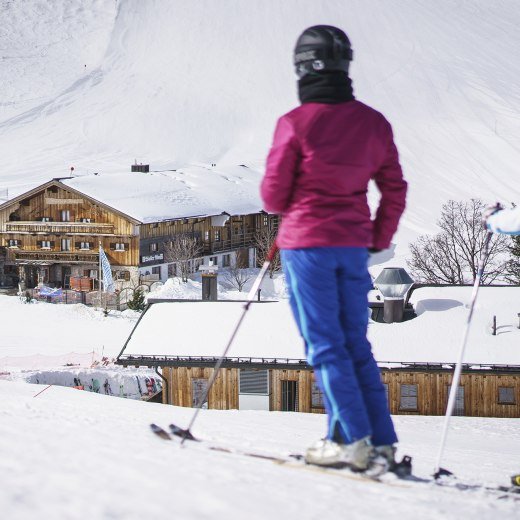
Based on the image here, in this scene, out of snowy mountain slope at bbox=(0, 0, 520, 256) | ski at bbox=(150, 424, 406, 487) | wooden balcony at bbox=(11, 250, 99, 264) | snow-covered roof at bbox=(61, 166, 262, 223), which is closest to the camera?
ski at bbox=(150, 424, 406, 487)

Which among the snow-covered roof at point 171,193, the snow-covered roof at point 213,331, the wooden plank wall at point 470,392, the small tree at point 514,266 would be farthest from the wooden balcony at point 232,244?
the wooden plank wall at point 470,392

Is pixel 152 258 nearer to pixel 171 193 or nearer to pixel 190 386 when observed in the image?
pixel 171 193

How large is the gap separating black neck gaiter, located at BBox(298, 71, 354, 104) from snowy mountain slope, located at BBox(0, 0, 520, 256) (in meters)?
73.8

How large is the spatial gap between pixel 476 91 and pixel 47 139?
54041 millimetres

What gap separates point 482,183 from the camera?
93.1 m

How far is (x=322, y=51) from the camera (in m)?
4.97

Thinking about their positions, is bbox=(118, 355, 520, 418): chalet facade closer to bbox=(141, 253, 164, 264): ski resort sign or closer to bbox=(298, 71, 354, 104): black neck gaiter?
bbox=(298, 71, 354, 104): black neck gaiter

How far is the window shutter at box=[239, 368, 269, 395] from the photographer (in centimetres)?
2253

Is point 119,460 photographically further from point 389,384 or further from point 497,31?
point 497,31

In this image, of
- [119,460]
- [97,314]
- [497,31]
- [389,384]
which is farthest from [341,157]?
[497,31]

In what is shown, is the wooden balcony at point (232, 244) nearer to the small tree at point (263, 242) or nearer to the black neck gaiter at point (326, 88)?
the small tree at point (263, 242)

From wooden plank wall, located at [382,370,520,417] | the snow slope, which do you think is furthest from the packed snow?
wooden plank wall, located at [382,370,520,417]

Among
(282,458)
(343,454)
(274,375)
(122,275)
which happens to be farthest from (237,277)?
(343,454)

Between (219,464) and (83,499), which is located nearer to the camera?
(83,499)
